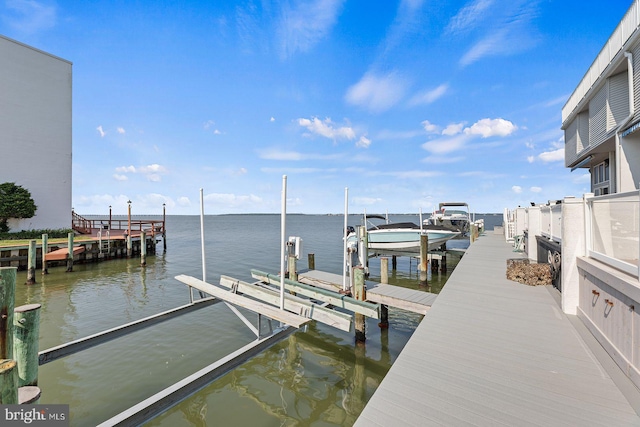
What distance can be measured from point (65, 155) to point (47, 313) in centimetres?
2227

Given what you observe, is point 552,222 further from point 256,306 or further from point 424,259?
point 424,259

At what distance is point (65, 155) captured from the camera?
89.4 ft

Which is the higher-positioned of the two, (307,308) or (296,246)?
(296,246)

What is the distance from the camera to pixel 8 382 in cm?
292

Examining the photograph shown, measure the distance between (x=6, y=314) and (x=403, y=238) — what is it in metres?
17.1

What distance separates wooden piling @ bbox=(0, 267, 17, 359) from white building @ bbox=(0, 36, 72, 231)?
28.9 meters

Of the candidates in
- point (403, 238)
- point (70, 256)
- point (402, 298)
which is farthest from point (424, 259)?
point (70, 256)

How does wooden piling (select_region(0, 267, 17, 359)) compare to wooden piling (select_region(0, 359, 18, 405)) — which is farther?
wooden piling (select_region(0, 267, 17, 359))

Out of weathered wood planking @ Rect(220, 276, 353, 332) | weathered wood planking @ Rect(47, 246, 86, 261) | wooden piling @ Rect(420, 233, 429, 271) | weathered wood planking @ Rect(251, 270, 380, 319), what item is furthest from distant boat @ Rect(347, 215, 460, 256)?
weathered wood planking @ Rect(47, 246, 86, 261)

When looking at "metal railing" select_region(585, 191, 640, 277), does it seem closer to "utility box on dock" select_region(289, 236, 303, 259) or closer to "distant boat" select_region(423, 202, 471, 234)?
"utility box on dock" select_region(289, 236, 303, 259)

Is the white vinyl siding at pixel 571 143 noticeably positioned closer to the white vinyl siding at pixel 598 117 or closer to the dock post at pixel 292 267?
the white vinyl siding at pixel 598 117

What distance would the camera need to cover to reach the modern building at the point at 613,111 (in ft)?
32.5

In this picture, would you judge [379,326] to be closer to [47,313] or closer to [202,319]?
[202,319]

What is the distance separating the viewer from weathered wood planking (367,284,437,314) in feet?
24.1
